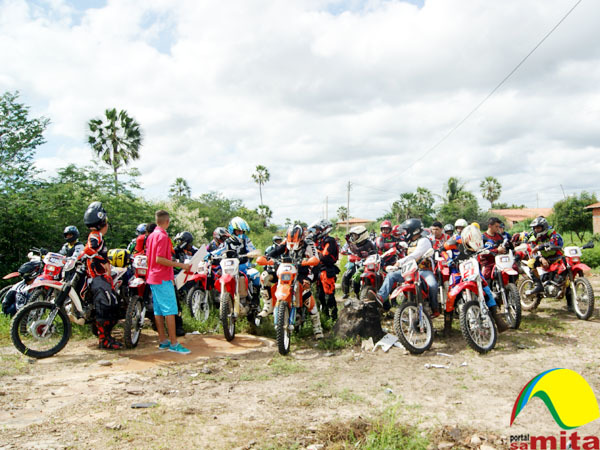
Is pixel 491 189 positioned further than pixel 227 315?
Yes

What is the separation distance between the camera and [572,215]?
117 feet

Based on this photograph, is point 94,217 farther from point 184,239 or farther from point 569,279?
point 569,279

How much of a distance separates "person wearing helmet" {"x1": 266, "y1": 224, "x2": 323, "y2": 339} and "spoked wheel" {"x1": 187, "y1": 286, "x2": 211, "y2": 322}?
209 cm

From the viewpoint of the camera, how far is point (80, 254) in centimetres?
633

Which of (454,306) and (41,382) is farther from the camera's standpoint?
(454,306)

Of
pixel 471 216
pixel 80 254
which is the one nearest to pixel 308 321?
pixel 80 254

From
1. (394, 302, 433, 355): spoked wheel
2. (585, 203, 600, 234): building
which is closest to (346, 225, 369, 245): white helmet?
(394, 302, 433, 355): spoked wheel

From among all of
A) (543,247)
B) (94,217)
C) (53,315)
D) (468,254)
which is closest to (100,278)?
(53,315)

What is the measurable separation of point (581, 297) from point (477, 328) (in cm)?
354

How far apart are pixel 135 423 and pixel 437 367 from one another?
11.7ft

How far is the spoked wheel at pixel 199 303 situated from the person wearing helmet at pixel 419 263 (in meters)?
3.30

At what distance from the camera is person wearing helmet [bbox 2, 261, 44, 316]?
683 centimetres

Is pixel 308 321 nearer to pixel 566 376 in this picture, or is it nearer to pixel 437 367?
pixel 437 367

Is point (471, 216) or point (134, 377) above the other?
point (471, 216)
